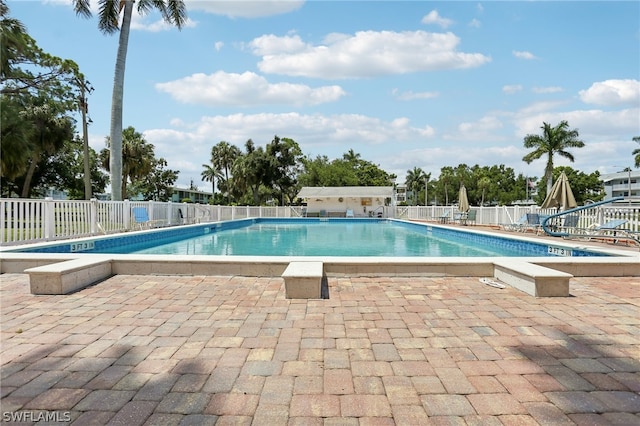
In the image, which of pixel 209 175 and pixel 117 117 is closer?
pixel 117 117

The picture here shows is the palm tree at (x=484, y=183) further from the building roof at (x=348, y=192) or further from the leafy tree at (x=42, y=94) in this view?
the leafy tree at (x=42, y=94)

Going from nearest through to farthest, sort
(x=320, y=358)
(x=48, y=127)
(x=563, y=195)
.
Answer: (x=320, y=358)
(x=563, y=195)
(x=48, y=127)

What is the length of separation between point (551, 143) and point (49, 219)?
36.8 m

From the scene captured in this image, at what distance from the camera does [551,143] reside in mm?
31094

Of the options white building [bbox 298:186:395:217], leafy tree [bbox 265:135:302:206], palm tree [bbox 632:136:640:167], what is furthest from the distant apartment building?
palm tree [bbox 632:136:640:167]

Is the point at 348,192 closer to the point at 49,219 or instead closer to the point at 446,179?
Result: the point at 49,219

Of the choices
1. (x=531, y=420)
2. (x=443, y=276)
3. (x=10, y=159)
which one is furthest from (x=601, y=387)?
(x=10, y=159)

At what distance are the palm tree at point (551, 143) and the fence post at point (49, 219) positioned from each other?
3472cm

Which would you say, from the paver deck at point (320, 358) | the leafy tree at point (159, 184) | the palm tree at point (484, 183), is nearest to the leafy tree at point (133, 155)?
the leafy tree at point (159, 184)

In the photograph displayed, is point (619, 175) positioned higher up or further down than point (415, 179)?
further down

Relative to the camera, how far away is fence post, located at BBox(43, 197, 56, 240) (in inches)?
297

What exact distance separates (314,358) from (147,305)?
7.05ft

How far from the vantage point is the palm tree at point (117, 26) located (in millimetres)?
12391

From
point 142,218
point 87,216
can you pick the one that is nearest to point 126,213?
point 142,218
